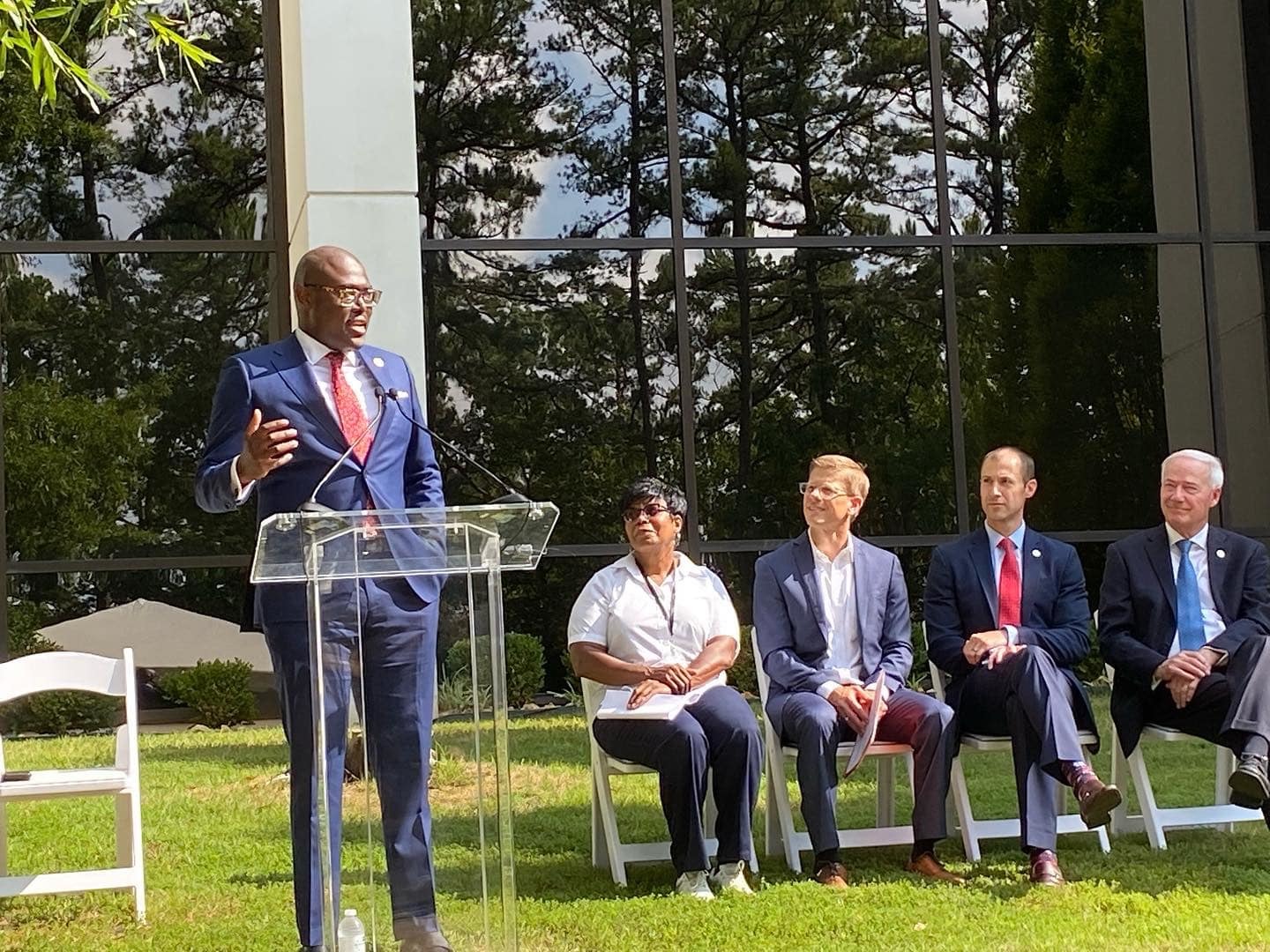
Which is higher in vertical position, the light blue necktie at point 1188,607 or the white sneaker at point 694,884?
the light blue necktie at point 1188,607

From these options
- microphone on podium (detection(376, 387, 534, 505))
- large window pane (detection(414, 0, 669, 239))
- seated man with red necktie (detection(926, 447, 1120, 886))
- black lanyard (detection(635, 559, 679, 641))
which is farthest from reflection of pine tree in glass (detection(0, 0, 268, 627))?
microphone on podium (detection(376, 387, 534, 505))

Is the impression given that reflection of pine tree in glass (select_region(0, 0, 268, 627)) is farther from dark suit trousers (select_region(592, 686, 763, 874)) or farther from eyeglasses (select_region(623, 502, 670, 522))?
dark suit trousers (select_region(592, 686, 763, 874))

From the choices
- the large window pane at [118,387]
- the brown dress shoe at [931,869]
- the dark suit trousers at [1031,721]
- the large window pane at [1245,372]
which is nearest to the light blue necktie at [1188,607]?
the dark suit trousers at [1031,721]

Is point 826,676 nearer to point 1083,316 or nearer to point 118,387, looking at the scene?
point 1083,316

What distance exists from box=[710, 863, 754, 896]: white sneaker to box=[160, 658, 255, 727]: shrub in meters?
6.94

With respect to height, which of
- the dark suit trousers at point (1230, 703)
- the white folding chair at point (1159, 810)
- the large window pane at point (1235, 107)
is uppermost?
the large window pane at point (1235, 107)

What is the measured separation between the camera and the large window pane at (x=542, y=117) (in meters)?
13.3

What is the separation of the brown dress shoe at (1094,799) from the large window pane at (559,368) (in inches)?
286

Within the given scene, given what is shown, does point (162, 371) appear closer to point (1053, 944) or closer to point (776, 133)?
point (776, 133)

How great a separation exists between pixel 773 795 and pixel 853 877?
0.48 meters

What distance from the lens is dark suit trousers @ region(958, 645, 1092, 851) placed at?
568cm

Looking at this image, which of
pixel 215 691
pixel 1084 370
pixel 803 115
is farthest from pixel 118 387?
pixel 1084 370

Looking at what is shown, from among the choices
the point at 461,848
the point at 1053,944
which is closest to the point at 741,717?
the point at 1053,944

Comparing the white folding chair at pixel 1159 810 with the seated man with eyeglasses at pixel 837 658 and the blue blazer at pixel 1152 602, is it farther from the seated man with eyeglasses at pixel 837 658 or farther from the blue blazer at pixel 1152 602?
the seated man with eyeglasses at pixel 837 658
